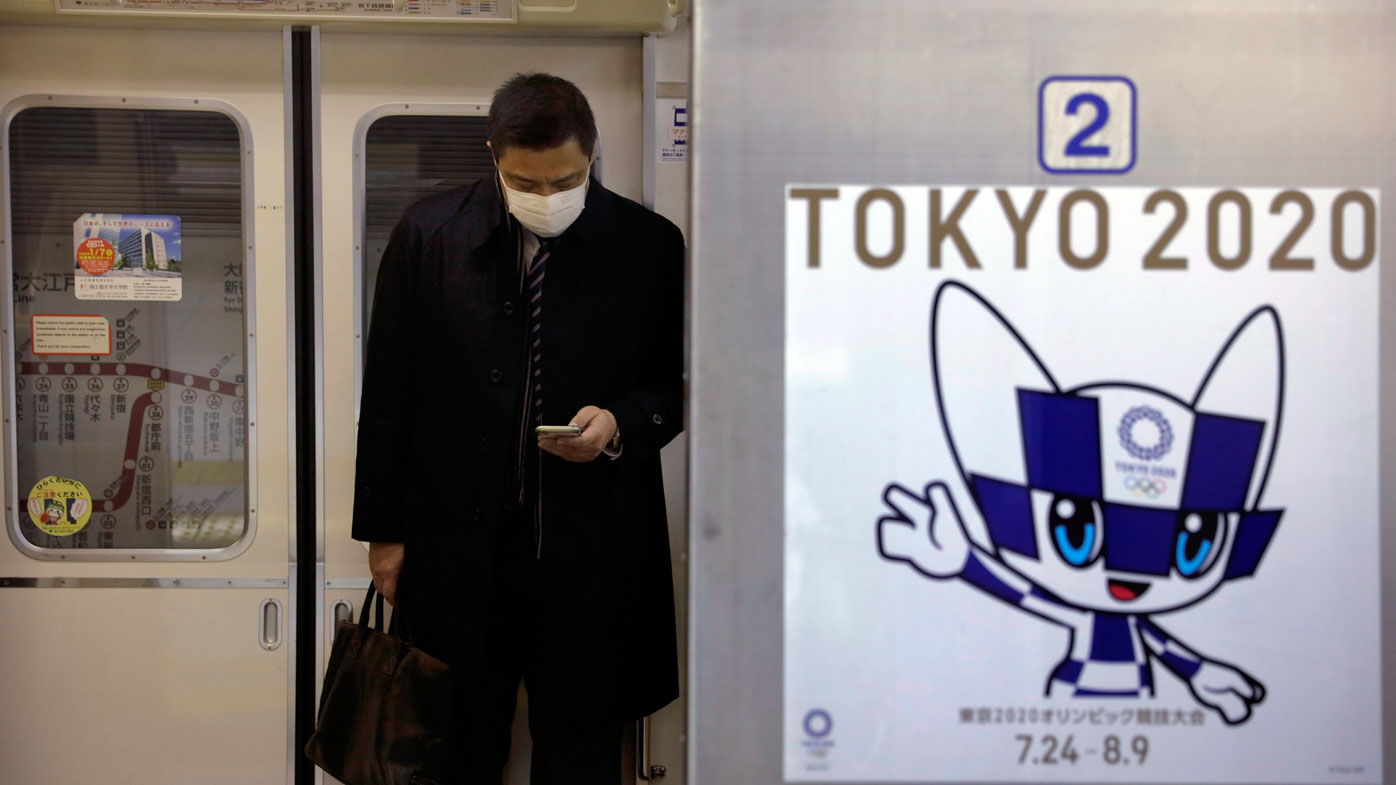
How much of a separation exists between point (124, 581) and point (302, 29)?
1584 mm

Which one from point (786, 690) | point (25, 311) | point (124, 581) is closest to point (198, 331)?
point (25, 311)

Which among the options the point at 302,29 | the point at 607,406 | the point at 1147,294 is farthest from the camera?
the point at 302,29

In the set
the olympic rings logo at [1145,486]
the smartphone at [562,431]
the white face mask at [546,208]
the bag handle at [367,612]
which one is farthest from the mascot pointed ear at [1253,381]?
the bag handle at [367,612]

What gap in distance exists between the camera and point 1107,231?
4.63ft

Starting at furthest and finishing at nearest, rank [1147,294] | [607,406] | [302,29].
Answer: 1. [302,29]
2. [607,406]
3. [1147,294]

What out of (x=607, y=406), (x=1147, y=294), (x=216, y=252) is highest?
(x=216, y=252)

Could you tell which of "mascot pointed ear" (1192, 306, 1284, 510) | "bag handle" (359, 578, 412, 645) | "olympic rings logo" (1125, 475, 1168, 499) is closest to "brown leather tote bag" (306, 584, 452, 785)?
"bag handle" (359, 578, 412, 645)

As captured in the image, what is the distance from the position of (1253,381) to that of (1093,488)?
0.83 ft

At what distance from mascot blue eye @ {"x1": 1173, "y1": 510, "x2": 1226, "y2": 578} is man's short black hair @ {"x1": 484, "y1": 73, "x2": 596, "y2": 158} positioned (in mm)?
1520

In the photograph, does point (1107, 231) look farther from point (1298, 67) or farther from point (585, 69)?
point (585, 69)

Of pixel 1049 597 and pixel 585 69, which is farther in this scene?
Result: pixel 585 69

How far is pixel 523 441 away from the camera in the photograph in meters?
2.54

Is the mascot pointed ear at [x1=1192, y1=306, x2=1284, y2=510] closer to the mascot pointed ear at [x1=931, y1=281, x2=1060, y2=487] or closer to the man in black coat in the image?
the mascot pointed ear at [x1=931, y1=281, x2=1060, y2=487]

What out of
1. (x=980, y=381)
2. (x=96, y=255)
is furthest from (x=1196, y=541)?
(x=96, y=255)
